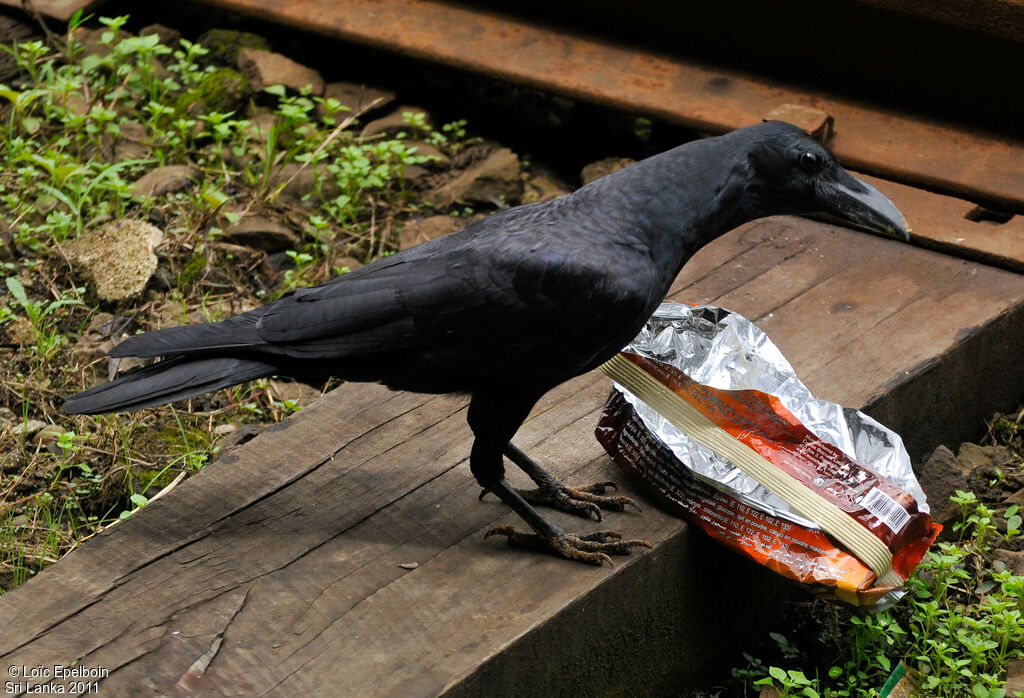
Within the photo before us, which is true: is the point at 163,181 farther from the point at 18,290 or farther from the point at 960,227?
the point at 960,227

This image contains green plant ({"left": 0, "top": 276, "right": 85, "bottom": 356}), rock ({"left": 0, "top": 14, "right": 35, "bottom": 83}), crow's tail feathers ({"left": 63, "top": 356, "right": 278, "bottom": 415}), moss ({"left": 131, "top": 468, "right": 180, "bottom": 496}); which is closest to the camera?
crow's tail feathers ({"left": 63, "top": 356, "right": 278, "bottom": 415})

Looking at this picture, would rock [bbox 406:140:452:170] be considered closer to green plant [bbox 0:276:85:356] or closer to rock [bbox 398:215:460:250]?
rock [bbox 398:215:460:250]

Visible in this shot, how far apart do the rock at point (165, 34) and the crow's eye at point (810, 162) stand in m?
3.66

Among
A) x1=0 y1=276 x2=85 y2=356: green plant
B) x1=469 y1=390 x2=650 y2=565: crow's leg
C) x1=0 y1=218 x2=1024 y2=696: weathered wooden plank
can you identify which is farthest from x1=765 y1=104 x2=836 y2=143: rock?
x1=0 y1=276 x2=85 y2=356: green plant

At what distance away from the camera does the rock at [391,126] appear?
482 cm

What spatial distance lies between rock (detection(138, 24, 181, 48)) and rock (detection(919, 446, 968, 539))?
12.4 feet

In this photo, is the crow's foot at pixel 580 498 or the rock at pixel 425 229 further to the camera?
the rock at pixel 425 229

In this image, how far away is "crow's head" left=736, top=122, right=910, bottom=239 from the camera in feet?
8.00

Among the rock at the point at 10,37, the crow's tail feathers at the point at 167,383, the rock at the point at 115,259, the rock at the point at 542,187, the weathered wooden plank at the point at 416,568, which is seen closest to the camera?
the weathered wooden plank at the point at 416,568

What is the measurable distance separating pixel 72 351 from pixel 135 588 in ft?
4.64

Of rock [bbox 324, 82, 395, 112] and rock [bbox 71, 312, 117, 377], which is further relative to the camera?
rock [bbox 324, 82, 395, 112]

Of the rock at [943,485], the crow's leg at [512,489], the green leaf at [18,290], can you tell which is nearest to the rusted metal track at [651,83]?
the rock at [943,485]

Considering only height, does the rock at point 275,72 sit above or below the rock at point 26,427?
above

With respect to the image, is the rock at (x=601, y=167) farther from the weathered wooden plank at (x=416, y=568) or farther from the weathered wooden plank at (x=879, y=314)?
the weathered wooden plank at (x=416, y=568)
